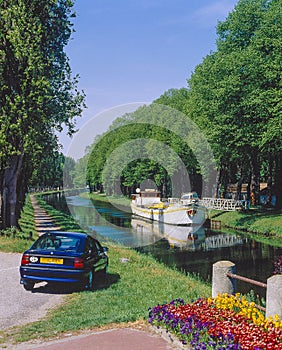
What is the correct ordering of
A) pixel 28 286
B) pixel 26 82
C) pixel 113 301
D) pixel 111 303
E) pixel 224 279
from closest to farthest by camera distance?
pixel 224 279, pixel 111 303, pixel 113 301, pixel 28 286, pixel 26 82

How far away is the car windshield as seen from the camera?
12008 mm

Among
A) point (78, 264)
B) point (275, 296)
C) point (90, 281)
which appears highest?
point (275, 296)

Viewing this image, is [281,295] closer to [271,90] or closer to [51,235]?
[51,235]

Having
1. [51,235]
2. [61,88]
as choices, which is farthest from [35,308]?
[61,88]

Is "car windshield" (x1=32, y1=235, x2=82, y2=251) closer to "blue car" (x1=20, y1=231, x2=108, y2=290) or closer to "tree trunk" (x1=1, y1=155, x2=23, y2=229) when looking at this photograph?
"blue car" (x1=20, y1=231, x2=108, y2=290)

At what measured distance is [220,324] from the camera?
294 inches

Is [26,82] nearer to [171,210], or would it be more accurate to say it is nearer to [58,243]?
[58,243]

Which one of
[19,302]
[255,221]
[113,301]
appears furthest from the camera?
[255,221]

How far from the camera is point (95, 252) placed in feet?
42.0

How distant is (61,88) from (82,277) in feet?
58.7

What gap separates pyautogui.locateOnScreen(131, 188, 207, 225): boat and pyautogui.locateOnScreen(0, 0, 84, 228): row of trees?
19.9 m

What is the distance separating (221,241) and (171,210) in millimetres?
13524

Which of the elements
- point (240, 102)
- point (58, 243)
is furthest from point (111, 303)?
point (240, 102)

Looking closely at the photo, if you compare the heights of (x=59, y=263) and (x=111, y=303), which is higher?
(x=59, y=263)
